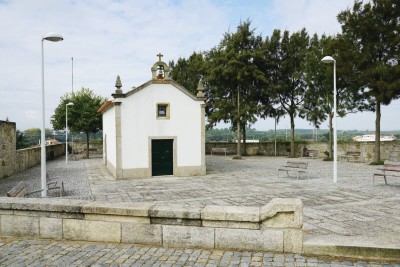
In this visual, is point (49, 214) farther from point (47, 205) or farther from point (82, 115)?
point (82, 115)

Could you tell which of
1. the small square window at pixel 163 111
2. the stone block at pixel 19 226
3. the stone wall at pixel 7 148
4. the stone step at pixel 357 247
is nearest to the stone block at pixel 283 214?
the stone step at pixel 357 247

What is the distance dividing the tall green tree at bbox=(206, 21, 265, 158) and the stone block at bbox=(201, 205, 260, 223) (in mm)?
25067

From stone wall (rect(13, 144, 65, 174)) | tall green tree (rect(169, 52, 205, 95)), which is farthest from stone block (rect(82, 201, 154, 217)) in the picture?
tall green tree (rect(169, 52, 205, 95))

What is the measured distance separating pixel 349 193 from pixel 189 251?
845 cm

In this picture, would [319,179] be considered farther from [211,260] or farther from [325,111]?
[325,111]

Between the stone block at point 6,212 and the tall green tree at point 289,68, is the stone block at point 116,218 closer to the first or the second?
the stone block at point 6,212

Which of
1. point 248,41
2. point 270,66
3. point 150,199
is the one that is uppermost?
point 248,41

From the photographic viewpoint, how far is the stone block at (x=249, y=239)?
503 cm

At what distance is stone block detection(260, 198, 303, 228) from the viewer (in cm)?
489

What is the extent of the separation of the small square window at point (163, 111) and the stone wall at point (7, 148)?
8.42 meters

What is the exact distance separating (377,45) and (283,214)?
20.6 meters

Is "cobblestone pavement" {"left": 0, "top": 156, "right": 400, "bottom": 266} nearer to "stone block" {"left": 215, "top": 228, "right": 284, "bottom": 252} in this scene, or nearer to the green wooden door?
"stone block" {"left": 215, "top": 228, "right": 284, "bottom": 252}

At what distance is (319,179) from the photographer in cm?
1546

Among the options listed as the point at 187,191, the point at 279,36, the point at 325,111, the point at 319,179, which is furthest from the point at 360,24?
the point at 187,191
